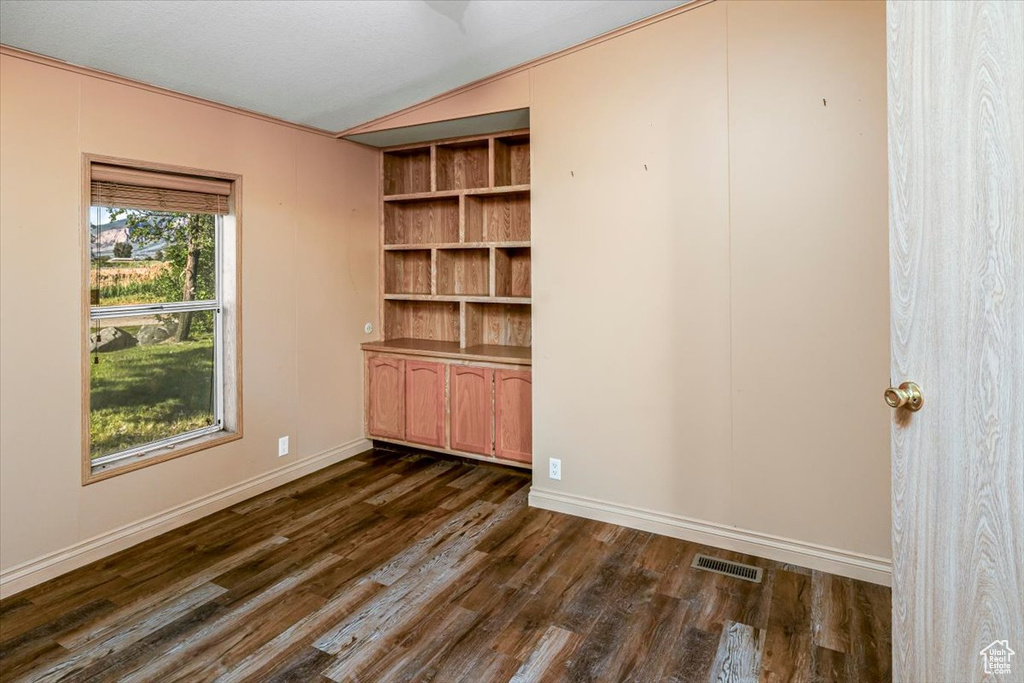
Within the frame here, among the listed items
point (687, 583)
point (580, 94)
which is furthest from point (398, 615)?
point (580, 94)

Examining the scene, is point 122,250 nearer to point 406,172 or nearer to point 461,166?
point 406,172

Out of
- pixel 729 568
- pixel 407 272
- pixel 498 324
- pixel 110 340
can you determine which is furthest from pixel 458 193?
pixel 729 568

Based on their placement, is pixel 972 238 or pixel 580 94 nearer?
pixel 972 238

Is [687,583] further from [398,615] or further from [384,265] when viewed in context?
[384,265]

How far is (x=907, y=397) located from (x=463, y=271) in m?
3.55

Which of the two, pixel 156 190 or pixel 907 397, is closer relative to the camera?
pixel 907 397

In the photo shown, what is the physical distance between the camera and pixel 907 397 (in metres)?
1.29

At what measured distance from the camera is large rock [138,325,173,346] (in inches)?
124

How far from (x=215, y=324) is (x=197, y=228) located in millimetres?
595

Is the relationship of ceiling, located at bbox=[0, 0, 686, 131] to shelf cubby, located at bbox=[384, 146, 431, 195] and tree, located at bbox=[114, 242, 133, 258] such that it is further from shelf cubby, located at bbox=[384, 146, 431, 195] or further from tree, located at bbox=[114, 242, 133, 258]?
shelf cubby, located at bbox=[384, 146, 431, 195]

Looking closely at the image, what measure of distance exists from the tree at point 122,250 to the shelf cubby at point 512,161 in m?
2.32

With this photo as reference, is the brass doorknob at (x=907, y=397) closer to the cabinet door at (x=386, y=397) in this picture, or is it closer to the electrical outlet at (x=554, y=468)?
the electrical outlet at (x=554, y=468)

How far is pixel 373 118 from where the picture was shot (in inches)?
153
